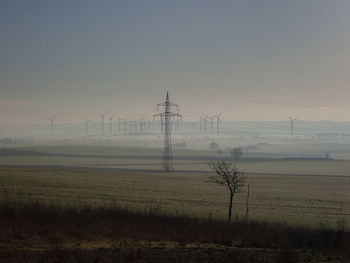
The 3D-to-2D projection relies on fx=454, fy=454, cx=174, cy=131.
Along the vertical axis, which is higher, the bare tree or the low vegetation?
the bare tree

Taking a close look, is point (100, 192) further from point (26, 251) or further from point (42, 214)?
point (26, 251)

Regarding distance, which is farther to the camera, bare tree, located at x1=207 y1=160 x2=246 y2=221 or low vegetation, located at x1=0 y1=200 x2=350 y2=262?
bare tree, located at x1=207 y1=160 x2=246 y2=221

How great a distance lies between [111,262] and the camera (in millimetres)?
12680

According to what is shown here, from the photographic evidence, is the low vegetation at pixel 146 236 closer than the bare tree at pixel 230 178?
Yes

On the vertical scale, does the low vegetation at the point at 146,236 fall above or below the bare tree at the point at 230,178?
below

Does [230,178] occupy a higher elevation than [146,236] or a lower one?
higher

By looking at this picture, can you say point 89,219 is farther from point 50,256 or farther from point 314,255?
point 314,255

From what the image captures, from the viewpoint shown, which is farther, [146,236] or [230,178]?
[230,178]

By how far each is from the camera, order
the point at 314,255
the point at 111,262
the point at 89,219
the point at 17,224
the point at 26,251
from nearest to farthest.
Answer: the point at 111,262 → the point at 26,251 → the point at 314,255 → the point at 17,224 → the point at 89,219

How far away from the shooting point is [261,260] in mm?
14188

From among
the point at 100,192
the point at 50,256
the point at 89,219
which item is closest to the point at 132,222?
the point at 89,219

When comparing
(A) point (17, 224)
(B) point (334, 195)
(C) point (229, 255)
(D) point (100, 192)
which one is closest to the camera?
(C) point (229, 255)

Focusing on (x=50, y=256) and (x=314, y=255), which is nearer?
(x=50, y=256)

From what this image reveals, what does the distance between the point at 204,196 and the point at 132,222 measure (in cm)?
2021
